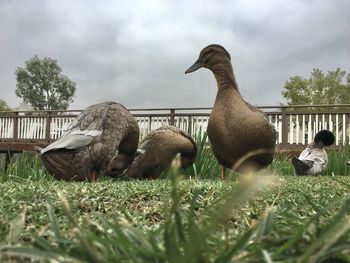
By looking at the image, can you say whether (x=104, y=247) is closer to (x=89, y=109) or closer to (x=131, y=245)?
(x=131, y=245)

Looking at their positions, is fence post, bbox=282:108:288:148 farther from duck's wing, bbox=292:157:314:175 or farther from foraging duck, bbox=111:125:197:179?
foraging duck, bbox=111:125:197:179

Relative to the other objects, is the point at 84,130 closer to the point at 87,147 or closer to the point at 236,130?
the point at 87,147

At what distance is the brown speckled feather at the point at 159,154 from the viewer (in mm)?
5246

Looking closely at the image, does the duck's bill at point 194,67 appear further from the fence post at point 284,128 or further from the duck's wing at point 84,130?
the fence post at point 284,128

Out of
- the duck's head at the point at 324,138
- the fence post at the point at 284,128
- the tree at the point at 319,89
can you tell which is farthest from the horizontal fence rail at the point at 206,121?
the tree at the point at 319,89

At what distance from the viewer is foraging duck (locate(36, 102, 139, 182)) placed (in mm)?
4008

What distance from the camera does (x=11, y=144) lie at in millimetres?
10250

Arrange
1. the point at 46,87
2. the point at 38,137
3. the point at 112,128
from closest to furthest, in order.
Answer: the point at 112,128, the point at 38,137, the point at 46,87

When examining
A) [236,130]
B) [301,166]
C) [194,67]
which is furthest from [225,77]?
[301,166]

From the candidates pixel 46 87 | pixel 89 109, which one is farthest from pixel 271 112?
pixel 46 87

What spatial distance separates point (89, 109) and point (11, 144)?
641cm

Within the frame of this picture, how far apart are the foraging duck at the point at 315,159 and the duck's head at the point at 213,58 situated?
6.97 feet

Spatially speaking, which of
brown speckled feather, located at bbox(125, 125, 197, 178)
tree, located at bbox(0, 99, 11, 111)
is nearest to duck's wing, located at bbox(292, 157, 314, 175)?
brown speckled feather, located at bbox(125, 125, 197, 178)

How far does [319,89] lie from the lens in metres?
30.6
